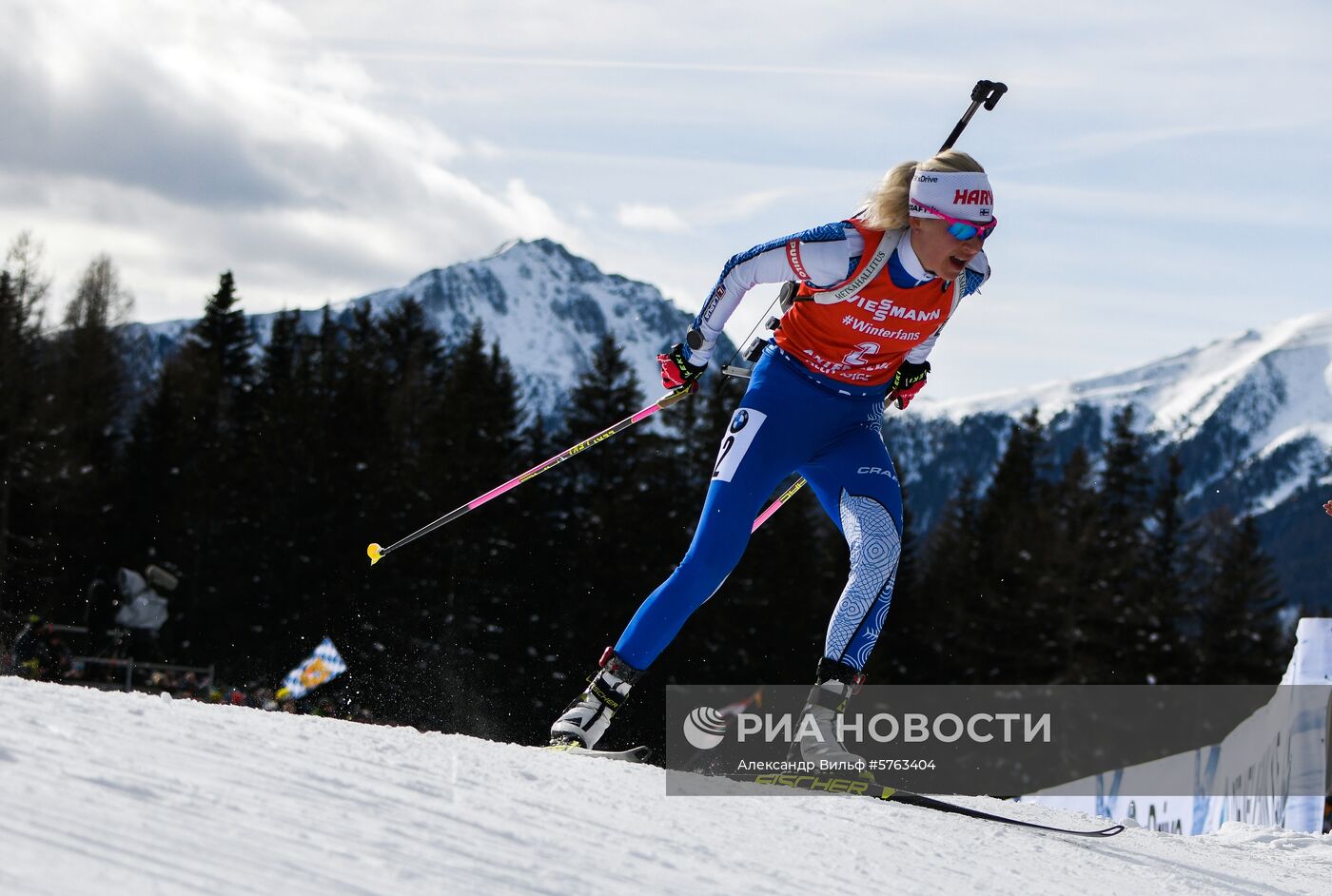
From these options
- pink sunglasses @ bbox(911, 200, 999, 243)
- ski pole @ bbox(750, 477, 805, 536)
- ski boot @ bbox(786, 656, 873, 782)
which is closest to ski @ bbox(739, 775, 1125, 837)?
ski boot @ bbox(786, 656, 873, 782)

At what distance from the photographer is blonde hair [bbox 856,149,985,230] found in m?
4.27

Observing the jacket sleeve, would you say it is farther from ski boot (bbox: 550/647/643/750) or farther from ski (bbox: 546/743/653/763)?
ski (bbox: 546/743/653/763)

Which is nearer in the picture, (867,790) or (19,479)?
(867,790)

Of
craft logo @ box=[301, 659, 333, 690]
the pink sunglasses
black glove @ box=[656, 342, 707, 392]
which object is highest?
the pink sunglasses

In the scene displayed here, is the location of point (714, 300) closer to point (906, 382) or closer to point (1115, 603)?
point (906, 382)

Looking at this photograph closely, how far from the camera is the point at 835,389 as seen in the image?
4500 mm

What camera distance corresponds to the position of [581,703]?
172 inches

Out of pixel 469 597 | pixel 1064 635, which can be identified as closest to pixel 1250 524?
pixel 1064 635

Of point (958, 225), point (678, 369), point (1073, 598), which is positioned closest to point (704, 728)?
point (678, 369)

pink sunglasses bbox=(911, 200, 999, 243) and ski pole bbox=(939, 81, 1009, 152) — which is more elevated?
ski pole bbox=(939, 81, 1009, 152)

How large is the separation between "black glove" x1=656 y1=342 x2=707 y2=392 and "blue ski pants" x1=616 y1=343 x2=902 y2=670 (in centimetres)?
21

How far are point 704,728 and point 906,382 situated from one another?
58.0 inches

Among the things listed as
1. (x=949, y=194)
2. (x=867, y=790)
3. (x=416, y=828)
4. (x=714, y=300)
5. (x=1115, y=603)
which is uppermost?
(x=949, y=194)

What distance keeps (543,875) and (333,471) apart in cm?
3161
